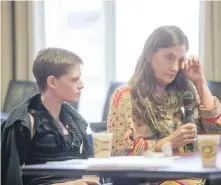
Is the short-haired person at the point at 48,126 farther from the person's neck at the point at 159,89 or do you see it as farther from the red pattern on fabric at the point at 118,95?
the person's neck at the point at 159,89

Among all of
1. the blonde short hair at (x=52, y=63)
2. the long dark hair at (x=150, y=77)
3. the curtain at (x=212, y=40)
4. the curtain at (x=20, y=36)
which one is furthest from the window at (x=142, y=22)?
the blonde short hair at (x=52, y=63)

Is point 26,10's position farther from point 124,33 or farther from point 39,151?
point 39,151

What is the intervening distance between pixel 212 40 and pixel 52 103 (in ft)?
7.01

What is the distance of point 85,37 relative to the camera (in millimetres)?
3922

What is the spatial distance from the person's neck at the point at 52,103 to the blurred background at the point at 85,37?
2.04 m

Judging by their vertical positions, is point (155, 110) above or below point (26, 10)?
below

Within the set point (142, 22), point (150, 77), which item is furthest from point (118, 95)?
point (142, 22)

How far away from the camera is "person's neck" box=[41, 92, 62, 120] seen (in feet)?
5.77

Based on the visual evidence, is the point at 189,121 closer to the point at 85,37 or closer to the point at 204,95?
the point at 204,95

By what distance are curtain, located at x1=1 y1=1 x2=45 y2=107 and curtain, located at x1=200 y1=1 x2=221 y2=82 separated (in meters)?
1.44

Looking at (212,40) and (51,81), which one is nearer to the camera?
(51,81)

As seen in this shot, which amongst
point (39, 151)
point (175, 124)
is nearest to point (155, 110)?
point (175, 124)

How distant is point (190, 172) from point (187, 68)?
0.78 metres

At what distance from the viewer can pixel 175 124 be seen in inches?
71.7
